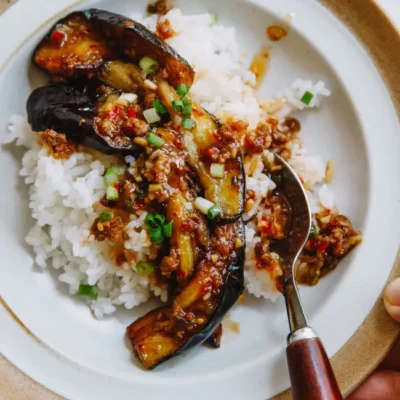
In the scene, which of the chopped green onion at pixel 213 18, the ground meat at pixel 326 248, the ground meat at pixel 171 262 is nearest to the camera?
the ground meat at pixel 171 262

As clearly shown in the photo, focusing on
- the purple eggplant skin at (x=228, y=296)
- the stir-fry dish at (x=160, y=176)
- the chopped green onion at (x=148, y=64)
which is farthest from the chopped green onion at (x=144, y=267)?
the chopped green onion at (x=148, y=64)

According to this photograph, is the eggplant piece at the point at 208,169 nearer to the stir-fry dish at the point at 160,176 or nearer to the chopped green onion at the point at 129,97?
the stir-fry dish at the point at 160,176

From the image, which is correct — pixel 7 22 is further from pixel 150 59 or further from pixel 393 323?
pixel 393 323

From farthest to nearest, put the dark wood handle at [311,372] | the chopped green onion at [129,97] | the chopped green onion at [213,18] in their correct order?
the chopped green onion at [213,18]
the chopped green onion at [129,97]
the dark wood handle at [311,372]

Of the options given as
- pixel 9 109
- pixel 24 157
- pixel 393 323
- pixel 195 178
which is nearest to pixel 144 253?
pixel 195 178

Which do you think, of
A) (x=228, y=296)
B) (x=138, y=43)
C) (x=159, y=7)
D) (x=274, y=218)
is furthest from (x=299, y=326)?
(x=159, y=7)

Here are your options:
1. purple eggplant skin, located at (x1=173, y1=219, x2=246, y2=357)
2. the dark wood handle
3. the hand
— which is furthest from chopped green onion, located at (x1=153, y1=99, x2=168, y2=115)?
→ the hand
